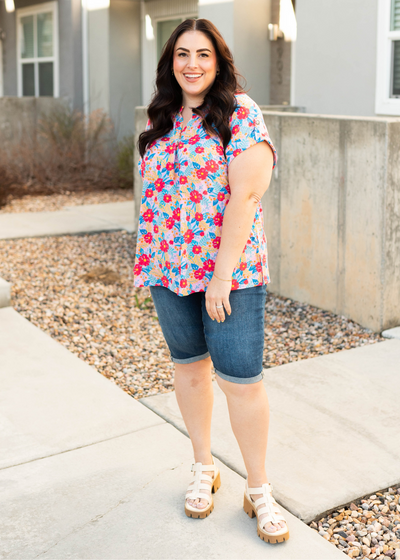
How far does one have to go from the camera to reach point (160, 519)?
245 cm

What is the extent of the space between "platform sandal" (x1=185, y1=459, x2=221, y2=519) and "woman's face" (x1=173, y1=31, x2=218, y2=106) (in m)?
1.36

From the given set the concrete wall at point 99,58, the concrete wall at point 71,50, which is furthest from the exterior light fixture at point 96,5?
the concrete wall at point 71,50

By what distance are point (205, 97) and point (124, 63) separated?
389 inches

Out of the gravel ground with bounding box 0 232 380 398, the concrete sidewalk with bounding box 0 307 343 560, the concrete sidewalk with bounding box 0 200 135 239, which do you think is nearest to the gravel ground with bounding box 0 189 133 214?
the concrete sidewalk with bounding box 0 200 135 239

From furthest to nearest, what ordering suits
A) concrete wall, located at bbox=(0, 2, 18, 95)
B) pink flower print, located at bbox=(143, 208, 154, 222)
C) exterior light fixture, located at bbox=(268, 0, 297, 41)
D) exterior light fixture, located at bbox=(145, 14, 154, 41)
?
concrete wall, located at bbox=(0, 2, 18, 95)
exterior light fixture, located at bbox=(145, 14, 154, 41)
exterior light fixture, located at bbox=(268, 0, 297, 41)
pink flower print, located at bbox=(143, 208, 154, 222)

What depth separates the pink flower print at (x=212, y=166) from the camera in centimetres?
216

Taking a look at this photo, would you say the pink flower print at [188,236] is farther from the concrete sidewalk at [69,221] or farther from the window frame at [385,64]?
the concrete sidewalk at [69,221]

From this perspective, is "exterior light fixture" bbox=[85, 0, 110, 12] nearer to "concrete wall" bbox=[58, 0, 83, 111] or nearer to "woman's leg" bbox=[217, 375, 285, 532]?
"concrete wall" bbox=[58, 0, 83, 111]

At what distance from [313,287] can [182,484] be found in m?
2.73

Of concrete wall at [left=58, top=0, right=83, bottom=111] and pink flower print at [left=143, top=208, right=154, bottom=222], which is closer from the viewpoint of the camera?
pink flower print at [left=143, top=208, right=154, bottom=222]

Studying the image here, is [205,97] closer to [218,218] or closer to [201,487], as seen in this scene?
[218,218]

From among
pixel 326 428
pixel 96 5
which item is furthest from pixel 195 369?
pixel 96 5

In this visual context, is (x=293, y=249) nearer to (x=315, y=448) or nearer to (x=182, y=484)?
(x=315, y=448)

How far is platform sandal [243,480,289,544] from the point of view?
2295 millimetres
